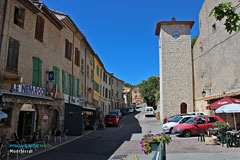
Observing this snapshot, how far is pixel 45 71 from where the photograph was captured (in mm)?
14648

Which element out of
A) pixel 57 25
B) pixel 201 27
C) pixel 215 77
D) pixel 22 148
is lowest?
pixel 22 148

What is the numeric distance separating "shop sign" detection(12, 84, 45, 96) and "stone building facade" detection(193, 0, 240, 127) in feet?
44.5

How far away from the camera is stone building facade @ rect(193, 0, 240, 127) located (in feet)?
54.7

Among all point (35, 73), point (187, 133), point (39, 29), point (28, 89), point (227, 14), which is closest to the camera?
point (227, 14)

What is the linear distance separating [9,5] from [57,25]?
5.72 meters

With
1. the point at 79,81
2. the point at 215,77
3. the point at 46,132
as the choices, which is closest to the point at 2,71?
the point at 46,132

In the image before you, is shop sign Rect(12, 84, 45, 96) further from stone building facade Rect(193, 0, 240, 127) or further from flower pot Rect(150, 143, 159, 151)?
stone building facade Rect(193, 0, 240, 127)

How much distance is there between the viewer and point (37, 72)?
13.5 meters

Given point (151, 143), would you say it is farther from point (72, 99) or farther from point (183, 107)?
point (183, 107)

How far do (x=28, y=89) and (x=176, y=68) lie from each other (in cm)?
2017

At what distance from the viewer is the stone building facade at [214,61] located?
16672mm

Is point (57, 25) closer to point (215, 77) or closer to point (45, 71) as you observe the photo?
point (45, 71)

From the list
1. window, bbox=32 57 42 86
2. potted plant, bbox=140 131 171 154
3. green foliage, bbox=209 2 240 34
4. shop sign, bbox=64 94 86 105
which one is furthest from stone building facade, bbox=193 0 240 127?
window, bbox=32 57 42 86

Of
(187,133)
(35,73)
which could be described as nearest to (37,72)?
(35,73)
